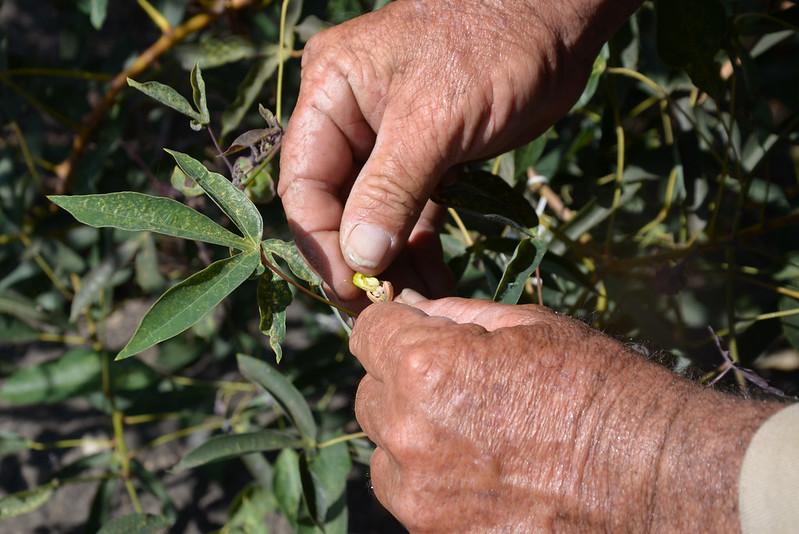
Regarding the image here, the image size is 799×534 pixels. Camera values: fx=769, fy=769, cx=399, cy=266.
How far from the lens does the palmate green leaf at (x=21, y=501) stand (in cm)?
173

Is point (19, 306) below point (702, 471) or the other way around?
below

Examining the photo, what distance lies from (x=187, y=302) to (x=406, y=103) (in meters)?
0.48

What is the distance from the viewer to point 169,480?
2404mm

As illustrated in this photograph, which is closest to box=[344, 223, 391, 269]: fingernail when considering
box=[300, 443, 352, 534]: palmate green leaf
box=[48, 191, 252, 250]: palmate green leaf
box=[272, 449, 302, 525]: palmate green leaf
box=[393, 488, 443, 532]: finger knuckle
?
box=[48, 191, 252, 250]: palmate green leaf

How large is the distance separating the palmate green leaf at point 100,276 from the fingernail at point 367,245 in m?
0.90

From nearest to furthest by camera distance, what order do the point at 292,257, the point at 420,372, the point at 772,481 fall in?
the point at 772,481 < the point at 420,372 < the point at 292,257

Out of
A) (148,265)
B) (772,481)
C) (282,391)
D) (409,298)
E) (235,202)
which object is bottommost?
(148,265)

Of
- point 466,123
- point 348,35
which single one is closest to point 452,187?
point 466,123

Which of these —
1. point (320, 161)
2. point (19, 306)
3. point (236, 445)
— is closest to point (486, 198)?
point (320, 161)

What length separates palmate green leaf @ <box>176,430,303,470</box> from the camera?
143 cm

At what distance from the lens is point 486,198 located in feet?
4.14

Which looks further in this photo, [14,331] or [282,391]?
[14,331]

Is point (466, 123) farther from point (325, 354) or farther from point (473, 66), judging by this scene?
point (325, 354)

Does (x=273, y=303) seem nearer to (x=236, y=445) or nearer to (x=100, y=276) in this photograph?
(x=236, y=445)
